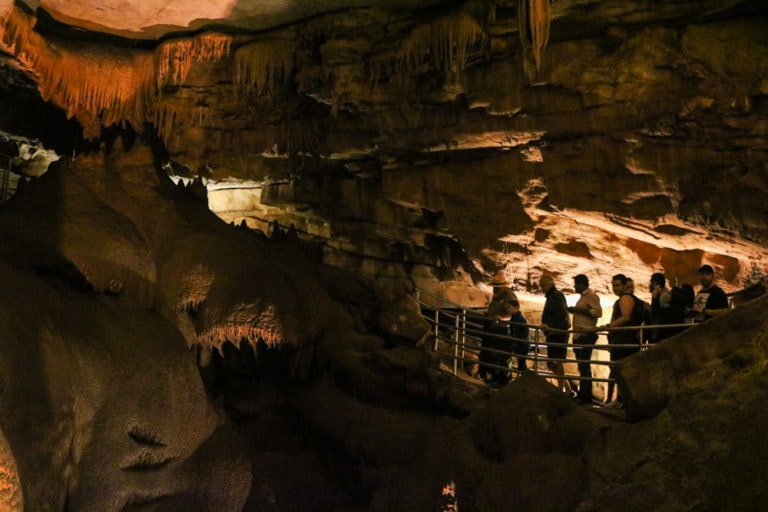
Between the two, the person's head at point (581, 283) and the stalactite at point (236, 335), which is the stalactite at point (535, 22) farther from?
the stalactite at point (236, 335)

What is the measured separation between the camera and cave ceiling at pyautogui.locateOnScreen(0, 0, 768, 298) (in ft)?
31.8

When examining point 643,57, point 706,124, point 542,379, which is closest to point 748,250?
point 706,124

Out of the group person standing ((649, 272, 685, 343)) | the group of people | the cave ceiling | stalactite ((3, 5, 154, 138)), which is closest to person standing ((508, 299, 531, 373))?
the group of people

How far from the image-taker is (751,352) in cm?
437

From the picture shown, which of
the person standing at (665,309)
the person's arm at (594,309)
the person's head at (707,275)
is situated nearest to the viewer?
the person's head at (707,275)

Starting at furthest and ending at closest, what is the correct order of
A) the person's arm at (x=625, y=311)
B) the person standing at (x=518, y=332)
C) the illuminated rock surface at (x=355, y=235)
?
the person standing at (x=518, y=332) → the person's arm at (x=625, y=311) → the illuminated rock surface at (x=355, y=235)

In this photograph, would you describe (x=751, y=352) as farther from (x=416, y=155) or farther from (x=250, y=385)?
(x=416, y=155)

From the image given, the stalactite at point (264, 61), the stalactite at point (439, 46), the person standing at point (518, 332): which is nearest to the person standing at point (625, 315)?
the person standing at point (518, 332)

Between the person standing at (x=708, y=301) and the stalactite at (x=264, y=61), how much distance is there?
6573 millimetres

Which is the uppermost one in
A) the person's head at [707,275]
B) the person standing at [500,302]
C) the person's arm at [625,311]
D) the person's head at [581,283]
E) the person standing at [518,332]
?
the person's head at [707,275]

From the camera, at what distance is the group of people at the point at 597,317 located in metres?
7.88

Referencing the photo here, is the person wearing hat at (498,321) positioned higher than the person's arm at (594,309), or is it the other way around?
the person's arm at (594,309)

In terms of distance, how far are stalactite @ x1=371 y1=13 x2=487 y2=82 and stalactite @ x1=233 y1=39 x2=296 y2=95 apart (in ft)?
4.46

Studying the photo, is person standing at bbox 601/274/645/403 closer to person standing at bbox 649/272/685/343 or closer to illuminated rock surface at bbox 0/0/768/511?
person standing at bbox 649/272/685/343
